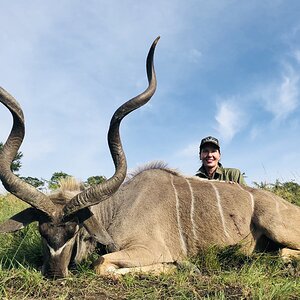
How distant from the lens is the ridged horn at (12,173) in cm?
301

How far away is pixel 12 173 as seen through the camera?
3094 millimetres

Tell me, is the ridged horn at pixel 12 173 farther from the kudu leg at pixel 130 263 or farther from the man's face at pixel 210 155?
the man's face at pixel 210 155

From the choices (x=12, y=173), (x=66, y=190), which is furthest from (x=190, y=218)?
(x=12, y=173)

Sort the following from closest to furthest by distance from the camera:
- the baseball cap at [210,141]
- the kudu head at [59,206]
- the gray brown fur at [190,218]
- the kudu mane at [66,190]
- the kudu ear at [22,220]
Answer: the kudu head at [59,206] → the kudu ear at [22,220] → the kudu mane at [66,190] → the gray brown fur at [190,218] → the baseball cap at [210,141]

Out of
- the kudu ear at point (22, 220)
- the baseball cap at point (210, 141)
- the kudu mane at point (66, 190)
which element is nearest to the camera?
the kudu ear at point (22, 220)

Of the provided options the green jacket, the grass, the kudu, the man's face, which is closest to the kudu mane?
the kudu

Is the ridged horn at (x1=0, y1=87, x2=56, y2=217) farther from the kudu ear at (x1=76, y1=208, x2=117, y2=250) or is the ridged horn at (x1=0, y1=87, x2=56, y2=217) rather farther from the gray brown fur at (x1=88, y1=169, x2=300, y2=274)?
the gray brown fur at (x1=88, y1=169, x2=300, y2=274)

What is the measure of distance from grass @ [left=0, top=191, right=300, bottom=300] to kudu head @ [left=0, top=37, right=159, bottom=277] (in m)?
0.17

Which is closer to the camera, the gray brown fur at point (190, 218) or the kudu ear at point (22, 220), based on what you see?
the kudu ear at point (22, 220)

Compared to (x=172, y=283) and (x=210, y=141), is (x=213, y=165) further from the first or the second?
(x=172, y=283)

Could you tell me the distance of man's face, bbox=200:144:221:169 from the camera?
5020 millimetres

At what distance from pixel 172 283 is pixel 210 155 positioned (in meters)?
2.61

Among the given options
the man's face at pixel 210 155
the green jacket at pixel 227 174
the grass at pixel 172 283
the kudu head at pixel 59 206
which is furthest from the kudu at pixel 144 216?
the green jacket at pixel 227 174

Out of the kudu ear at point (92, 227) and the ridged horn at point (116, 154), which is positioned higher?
the ridged horn at point (116, 154)
